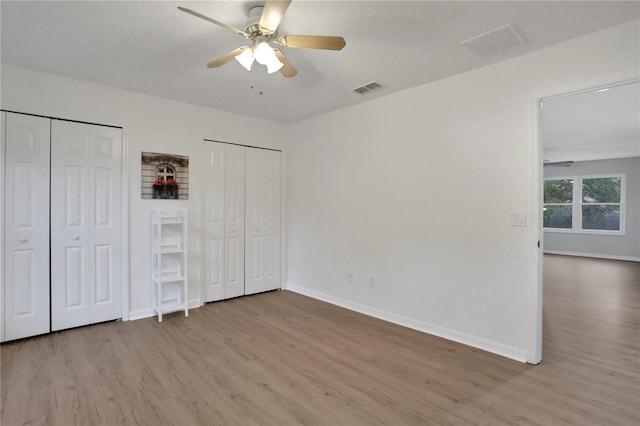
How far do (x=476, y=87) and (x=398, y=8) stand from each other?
1.36 m

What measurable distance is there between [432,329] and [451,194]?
1.41 metres

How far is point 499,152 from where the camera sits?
295 centimetres

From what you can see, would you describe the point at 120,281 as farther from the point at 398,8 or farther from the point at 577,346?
the point at 577,346

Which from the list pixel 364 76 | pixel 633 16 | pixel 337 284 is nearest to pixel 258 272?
pixel 337 284

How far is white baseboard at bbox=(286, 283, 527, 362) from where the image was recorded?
285 centimetres

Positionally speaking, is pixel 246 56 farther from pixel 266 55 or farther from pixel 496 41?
pixel 496 41

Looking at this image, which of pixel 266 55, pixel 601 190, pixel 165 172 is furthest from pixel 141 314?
pixel 601 190

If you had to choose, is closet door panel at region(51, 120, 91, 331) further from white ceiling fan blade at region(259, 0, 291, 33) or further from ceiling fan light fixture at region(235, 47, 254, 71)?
white ceiling fan blade at region(259, 0, 291, 33)

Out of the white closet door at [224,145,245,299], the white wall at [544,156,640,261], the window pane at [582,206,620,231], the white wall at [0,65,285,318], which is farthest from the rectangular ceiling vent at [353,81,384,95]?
the window pane at [582,206,620,231]

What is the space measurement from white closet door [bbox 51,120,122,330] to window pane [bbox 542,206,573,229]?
10421 millimetres

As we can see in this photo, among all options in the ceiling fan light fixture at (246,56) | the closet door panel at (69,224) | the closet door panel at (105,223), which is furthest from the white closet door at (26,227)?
the ceiling fan light fixture at (246,56)

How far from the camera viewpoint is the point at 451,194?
10.8 feet

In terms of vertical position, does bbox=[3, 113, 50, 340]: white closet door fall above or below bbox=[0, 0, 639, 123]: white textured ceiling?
below

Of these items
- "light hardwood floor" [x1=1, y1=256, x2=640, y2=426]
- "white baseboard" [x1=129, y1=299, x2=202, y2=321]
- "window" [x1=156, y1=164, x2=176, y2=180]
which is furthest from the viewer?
"window" [x1=156, y1=164, x2=176, y2=180]
